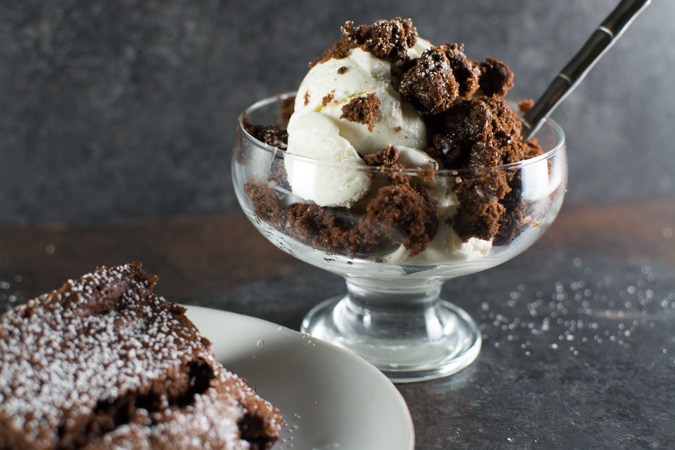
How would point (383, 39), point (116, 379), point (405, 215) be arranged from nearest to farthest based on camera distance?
1. point (116, 379)
2. point (405, 215)
3. point (383, 39)

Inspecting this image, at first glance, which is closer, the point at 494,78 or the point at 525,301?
the point at 494,78

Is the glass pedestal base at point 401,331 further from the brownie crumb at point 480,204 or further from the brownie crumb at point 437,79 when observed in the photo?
the brownie crumb at point 437,79

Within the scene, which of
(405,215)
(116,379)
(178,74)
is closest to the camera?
(116,379)

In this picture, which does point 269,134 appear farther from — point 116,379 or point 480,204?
point 116,379

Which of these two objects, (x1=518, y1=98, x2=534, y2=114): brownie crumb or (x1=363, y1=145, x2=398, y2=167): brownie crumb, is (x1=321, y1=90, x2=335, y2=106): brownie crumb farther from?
(x1=518, y1=98, x2=534, y2=114): brownie crumb

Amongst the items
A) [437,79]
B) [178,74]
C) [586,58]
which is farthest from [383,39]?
[178,74]

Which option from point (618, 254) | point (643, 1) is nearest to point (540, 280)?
point (618, 254)

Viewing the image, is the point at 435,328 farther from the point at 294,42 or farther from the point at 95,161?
the point at 95,161

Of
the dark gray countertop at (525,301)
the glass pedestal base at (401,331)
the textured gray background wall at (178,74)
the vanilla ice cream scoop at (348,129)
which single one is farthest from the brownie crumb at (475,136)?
the textured gray background wall at (178,74)
